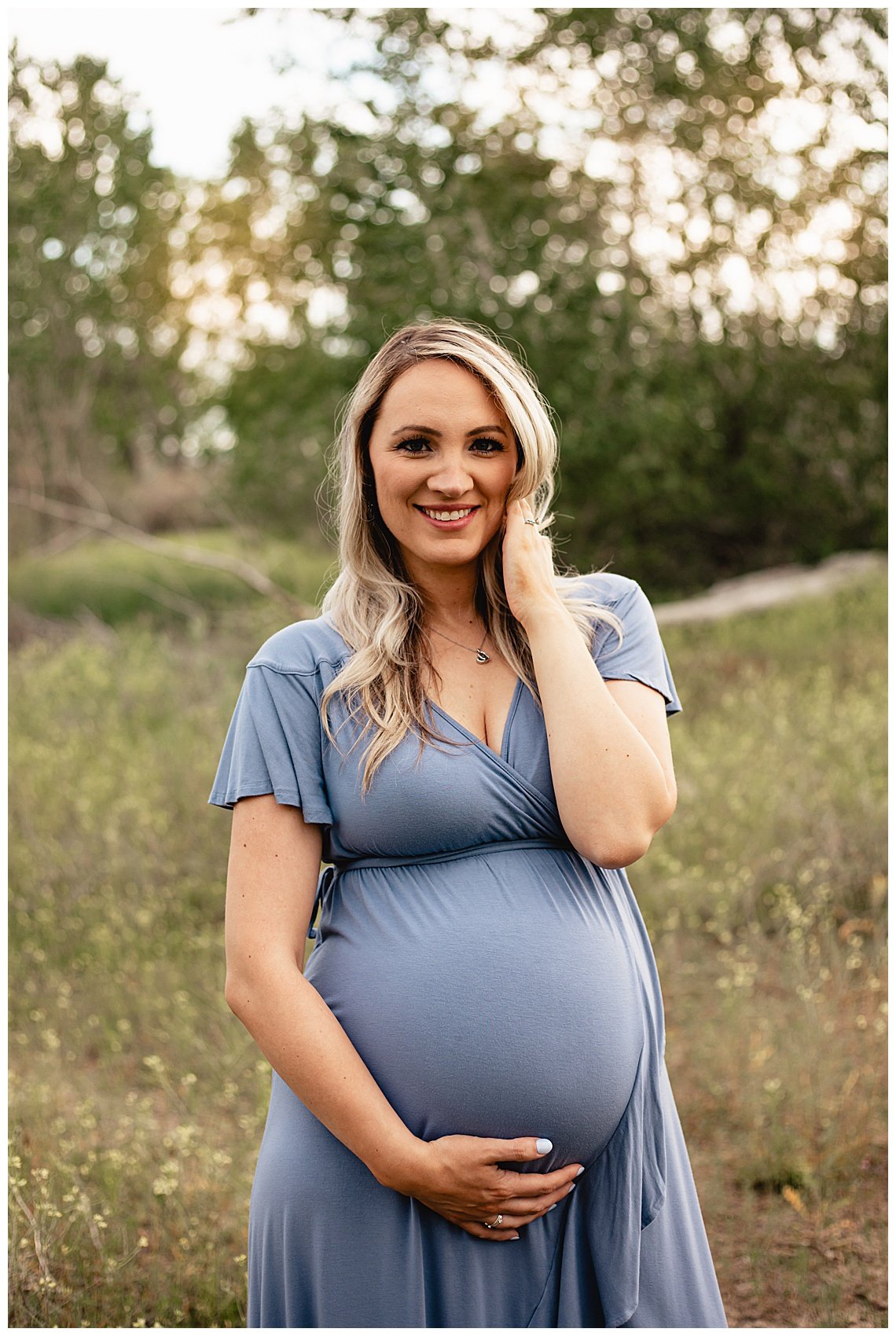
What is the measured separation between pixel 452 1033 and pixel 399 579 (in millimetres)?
796

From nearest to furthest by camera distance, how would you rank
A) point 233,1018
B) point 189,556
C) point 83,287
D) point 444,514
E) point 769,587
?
point 444,514 → point 233,1018 → point 189,556 → point 769,587 → point 83,287

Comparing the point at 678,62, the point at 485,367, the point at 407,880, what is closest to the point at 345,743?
the point at 407,880

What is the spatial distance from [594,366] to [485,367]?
10.1 m

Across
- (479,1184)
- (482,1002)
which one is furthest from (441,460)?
(479,1184)

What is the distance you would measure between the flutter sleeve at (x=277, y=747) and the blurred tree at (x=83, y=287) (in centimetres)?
1205

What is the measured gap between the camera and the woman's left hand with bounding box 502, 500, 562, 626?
6.24 feet

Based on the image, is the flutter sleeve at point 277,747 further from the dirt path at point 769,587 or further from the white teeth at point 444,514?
the dirt path at point 769,587

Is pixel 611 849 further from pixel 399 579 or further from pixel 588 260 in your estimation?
pixel 588 260

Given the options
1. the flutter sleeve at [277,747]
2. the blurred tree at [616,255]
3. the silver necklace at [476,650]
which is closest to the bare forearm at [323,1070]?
the flutter sleeve at [277,747]

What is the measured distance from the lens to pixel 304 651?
1.87 metres

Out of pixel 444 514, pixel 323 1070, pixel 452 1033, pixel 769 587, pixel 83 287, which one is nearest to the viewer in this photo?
pixel 323 1070

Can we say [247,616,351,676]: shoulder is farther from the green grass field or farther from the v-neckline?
the green grass field

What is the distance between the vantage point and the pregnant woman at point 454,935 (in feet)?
5.69

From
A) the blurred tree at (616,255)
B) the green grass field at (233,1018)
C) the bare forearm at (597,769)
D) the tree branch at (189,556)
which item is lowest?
the green grass field at (233,1018)
